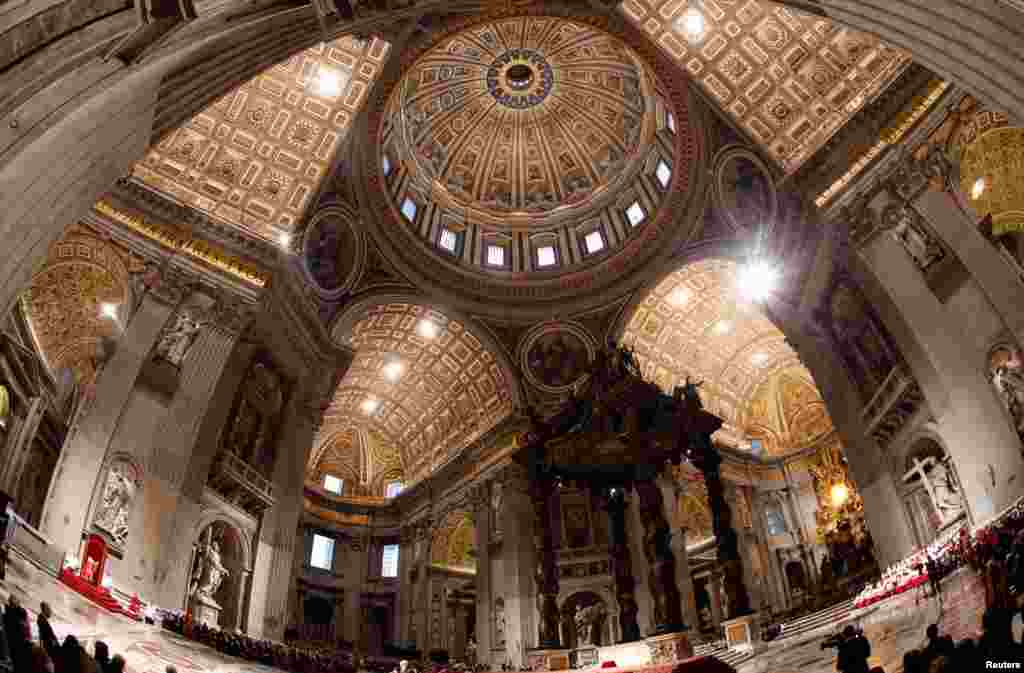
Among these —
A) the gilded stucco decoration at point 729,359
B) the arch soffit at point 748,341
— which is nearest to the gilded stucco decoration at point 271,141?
the arch soffit at point 748,341

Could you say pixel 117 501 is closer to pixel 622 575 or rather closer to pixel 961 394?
pixel 622 575

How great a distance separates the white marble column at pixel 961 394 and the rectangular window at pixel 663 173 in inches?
364

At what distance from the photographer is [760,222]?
21250mm

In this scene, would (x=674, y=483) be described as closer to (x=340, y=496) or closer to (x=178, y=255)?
(x=340, y=496)

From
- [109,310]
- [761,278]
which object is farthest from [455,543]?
[109,310]

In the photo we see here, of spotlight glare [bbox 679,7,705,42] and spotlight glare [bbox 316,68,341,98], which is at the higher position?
spotlight glare [bbox 679,7,705,42]

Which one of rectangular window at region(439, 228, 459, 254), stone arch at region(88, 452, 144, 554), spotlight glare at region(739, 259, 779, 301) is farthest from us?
rectangular window at region(439, 228, 459, 254)

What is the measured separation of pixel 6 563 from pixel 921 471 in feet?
55.6

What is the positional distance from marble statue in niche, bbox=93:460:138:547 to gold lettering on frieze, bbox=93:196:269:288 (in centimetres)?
535

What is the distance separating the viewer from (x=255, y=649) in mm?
15656

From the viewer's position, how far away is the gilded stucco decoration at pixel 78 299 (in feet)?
52.4

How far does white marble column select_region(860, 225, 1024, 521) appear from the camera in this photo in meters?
13.6

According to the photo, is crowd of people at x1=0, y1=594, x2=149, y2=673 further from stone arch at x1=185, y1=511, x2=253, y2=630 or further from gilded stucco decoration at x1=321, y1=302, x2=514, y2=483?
gilded stucco decoration at x1=321, y1=302, x2=514, y2=483

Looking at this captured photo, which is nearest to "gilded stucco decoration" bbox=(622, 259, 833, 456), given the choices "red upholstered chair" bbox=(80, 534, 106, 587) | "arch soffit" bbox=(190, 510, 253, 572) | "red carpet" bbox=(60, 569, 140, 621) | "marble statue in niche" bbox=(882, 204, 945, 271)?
"marble statue in niche" bbox=(882, 204, 945, 271)
